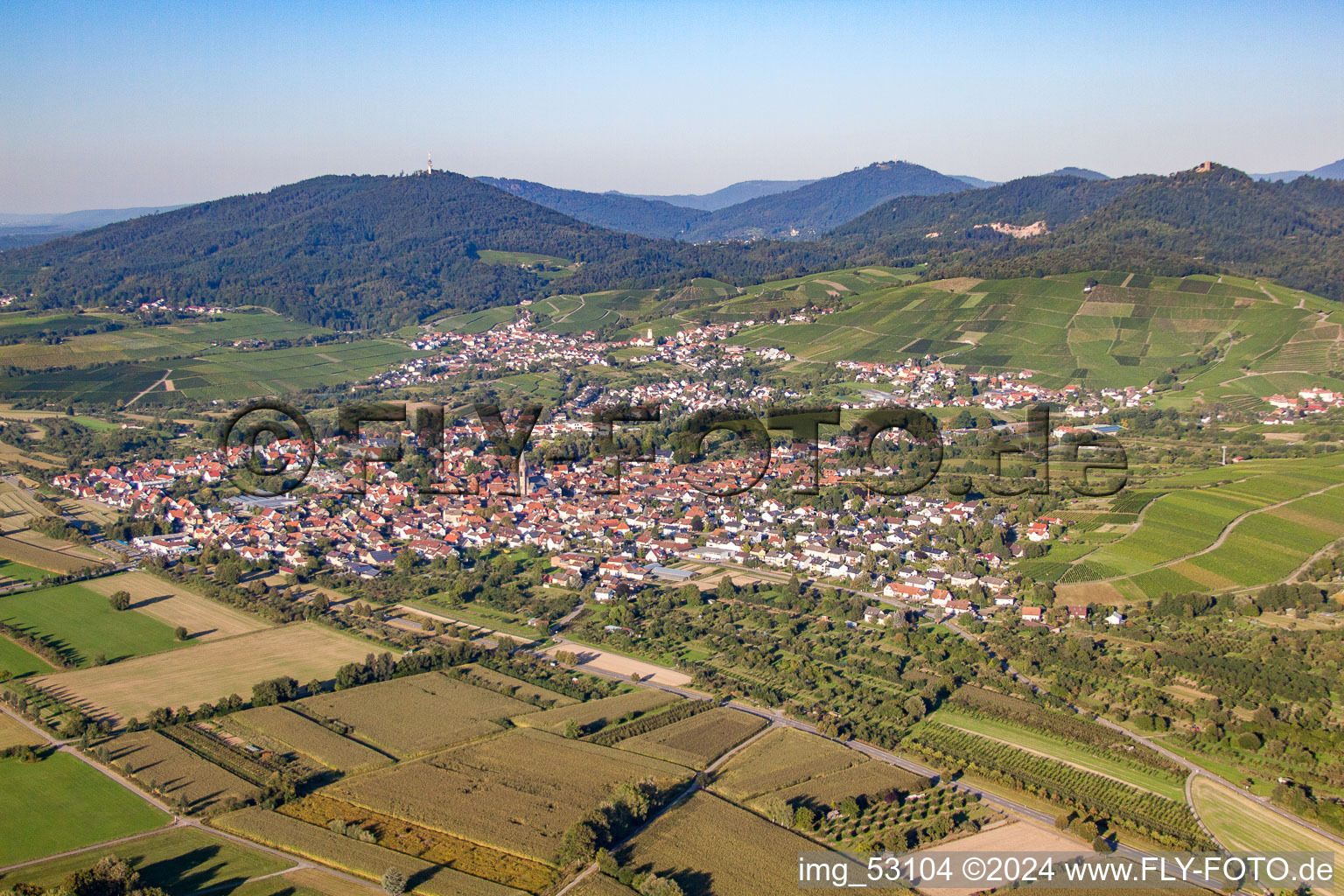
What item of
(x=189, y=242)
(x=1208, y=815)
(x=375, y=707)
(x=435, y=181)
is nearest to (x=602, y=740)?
(x=375, y=707)

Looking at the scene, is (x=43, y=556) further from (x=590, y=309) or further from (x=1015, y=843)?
(x=590, y=309)

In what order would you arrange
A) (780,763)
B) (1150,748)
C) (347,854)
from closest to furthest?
(347,854) → (780,763) → (1150,748)

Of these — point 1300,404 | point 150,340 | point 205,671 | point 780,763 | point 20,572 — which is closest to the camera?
point 780,763

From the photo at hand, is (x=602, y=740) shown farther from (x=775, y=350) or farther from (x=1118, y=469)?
(x=775, y=350)

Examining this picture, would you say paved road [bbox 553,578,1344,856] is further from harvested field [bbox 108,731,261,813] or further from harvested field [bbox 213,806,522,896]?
harvested field [bbox 108,731,261,813]

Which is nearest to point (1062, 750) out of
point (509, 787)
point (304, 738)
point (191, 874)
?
point (509, 787)

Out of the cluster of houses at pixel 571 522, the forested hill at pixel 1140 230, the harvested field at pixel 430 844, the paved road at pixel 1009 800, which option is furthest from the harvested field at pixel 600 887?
the forested hill at pixel 1140 230

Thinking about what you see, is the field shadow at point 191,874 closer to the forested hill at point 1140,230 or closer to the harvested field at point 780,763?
the harvested field at point 780,763
